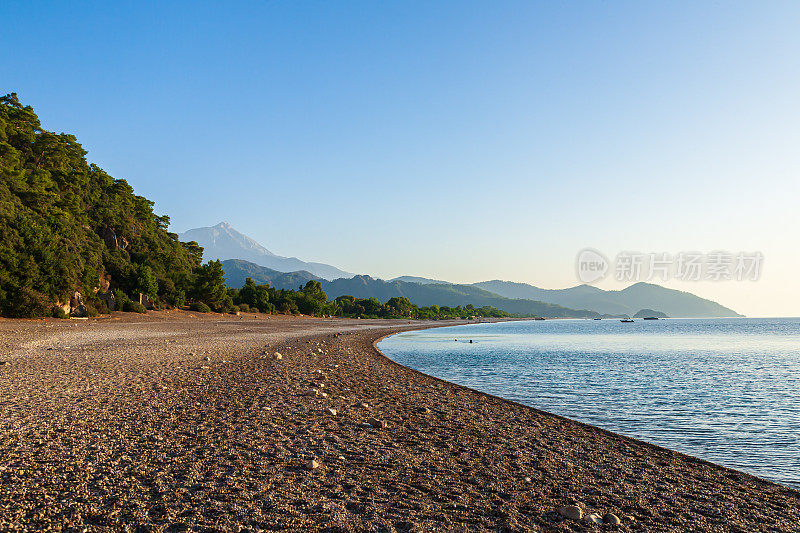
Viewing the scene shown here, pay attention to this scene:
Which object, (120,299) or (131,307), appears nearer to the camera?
(120,299)

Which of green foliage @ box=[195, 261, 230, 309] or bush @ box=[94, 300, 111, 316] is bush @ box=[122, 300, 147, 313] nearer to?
bush @ box=[94, 300, 111, 316]

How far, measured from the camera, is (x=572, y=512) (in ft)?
22.0

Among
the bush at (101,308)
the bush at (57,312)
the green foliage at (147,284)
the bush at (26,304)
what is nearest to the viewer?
the bush at (26,304)

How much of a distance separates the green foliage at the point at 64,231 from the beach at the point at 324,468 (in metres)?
39.9

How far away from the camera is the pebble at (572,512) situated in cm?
664

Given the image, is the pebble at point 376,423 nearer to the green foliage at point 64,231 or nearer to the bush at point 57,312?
the green foliage at point 64,231

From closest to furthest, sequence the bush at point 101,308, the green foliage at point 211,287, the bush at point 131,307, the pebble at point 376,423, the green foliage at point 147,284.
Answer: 1. the pebble at point 376,423
2. the bush at point 101,308
3. the bush at point 131,307
4. the green foliage at point 147,284
5. the green foliage at point 211,287

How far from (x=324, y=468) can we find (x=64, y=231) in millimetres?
67089

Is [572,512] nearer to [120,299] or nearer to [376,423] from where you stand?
[376,423]

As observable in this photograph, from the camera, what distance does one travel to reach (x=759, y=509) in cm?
771

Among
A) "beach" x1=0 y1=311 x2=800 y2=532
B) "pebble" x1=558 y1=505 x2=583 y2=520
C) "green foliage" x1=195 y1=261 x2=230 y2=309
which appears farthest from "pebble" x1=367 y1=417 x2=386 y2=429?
"green foliage" x1=195 y1=261 x2=230 y2=309

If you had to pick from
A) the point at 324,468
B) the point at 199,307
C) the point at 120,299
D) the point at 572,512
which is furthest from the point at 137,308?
the point at 572,512

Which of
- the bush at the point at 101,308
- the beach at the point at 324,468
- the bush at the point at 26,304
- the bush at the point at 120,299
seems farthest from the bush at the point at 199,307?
the beach at the point at 324,468

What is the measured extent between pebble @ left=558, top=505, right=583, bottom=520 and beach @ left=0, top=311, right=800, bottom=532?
0.10 metres
